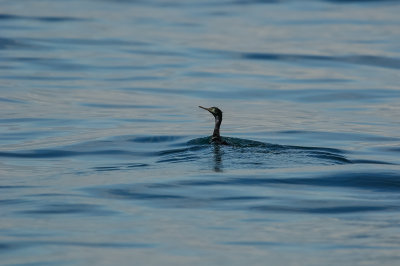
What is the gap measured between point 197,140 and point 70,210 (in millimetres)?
5775

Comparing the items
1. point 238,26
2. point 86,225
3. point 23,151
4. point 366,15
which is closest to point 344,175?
point 86,225

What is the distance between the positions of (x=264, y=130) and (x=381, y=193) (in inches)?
252

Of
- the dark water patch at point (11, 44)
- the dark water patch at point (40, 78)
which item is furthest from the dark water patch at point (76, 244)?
the dark water patch at point (11, 44)

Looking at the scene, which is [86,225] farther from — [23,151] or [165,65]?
[165,65]

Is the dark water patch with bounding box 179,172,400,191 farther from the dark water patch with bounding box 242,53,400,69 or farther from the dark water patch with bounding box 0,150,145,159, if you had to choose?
the dark water patch with bounding box 242,53,400,69

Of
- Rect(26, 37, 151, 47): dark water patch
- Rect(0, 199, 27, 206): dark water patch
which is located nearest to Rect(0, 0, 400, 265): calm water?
Rect(0, 199, 27, 206): dark water patch

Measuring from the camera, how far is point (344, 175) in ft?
44.5

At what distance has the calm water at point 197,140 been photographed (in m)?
9.88

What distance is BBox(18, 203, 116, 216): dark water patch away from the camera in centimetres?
1101

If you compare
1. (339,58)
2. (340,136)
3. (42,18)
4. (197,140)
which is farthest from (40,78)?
(42,18)

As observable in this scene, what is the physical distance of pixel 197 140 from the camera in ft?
54.6

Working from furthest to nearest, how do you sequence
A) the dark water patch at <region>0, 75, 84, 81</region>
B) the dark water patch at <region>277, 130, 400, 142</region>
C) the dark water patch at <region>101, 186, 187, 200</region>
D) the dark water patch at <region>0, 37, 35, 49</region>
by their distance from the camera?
the dark water patch at <region>0, 37, 35, 49</region>
the dark water patch at <region>0, 75, 84, 81</region>
the dark water patch at <region>277, 130, 400, 142</region>
the dark water patch at <region>101, 186, 187, 200</region>

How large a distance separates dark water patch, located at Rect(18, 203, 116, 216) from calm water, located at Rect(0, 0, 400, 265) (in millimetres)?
38

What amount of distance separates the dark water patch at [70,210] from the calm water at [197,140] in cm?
4
